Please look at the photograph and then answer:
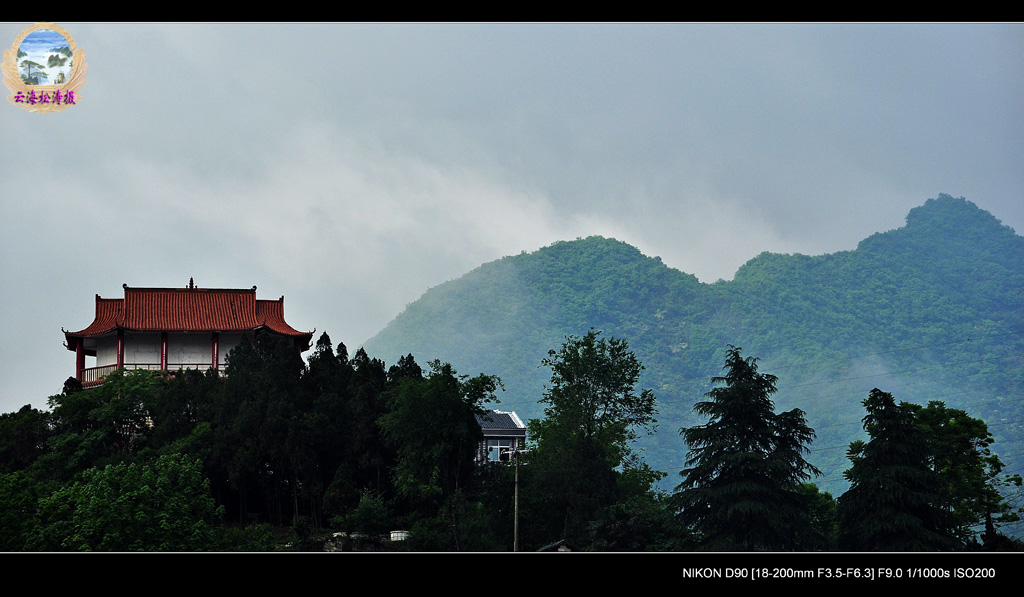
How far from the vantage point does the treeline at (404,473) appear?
72.1 ft

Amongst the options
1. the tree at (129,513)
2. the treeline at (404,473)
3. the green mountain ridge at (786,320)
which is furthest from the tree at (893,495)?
the green mountain ridge at (786,320)

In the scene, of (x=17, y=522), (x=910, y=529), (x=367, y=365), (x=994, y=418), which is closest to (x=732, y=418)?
(x=910, y=529)

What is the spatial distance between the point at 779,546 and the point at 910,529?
113 inches

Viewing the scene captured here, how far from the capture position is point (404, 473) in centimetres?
2400

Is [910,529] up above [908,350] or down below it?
below

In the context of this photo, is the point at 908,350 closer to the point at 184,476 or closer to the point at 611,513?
the point at 611,513

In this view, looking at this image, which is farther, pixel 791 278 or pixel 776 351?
pixel 791 278

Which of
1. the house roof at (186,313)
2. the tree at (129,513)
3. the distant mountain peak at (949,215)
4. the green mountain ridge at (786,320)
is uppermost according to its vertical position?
the distant mountain peak at (949,215)

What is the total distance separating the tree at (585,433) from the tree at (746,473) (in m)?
2.17

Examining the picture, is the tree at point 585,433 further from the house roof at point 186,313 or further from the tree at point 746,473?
the house roof at point 186,313

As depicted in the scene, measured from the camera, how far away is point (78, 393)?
25.8m

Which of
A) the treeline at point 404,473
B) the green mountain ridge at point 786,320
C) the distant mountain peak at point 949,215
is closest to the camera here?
the treeline at point 404,473

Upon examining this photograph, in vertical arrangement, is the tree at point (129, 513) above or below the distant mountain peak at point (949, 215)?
below
